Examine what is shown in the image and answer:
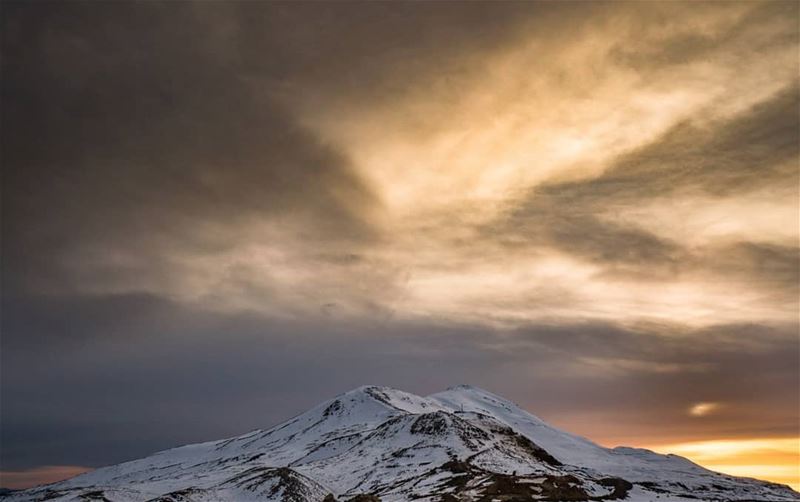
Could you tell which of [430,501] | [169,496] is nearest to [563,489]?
[430,501]

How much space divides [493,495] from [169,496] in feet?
308

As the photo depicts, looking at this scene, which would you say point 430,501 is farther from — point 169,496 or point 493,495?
point 169,496

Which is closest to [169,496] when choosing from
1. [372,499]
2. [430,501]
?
[372,499]

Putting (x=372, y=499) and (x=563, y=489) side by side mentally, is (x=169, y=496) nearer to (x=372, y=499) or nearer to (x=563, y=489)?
(x=372, y=499)

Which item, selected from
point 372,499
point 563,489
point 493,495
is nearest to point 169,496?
point 372,499

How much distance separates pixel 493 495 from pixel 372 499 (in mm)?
33729

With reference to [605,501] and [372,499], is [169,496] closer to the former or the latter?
[372,499]

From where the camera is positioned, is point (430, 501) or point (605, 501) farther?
point (605, 501)

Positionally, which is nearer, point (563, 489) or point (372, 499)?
point (372, 499)

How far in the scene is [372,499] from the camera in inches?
7185

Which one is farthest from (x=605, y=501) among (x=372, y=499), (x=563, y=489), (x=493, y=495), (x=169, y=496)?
(x=169, y=496)

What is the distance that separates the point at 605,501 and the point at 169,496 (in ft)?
418

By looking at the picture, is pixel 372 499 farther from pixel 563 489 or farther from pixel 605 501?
pixel 605 501

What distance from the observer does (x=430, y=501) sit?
614 ft
